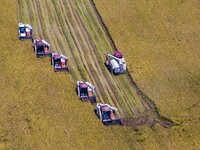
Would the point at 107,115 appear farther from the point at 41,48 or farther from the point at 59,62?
the point at 41,48

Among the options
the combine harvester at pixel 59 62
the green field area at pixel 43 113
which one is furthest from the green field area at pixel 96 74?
the combine harvester at pixel 59 62

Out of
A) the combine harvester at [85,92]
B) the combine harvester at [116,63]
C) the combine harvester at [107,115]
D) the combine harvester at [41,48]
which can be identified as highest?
the combine harvester at [41,48]

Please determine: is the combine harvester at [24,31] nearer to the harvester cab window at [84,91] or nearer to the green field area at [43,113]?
the green field area at [43,113]

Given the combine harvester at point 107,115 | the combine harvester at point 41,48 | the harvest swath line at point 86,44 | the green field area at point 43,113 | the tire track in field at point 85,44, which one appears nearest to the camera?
the green field area at point 43,113

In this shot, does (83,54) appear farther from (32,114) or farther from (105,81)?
(32,114)

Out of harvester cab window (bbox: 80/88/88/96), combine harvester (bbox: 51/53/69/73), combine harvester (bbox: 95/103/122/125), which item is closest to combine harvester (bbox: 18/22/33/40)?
combine harvester (bbox: 51/53/69/73)

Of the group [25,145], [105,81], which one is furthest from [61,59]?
[25,145]

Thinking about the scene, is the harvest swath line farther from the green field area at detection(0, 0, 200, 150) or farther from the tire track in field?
the green field area at detection(0, 0, 200, 150)
